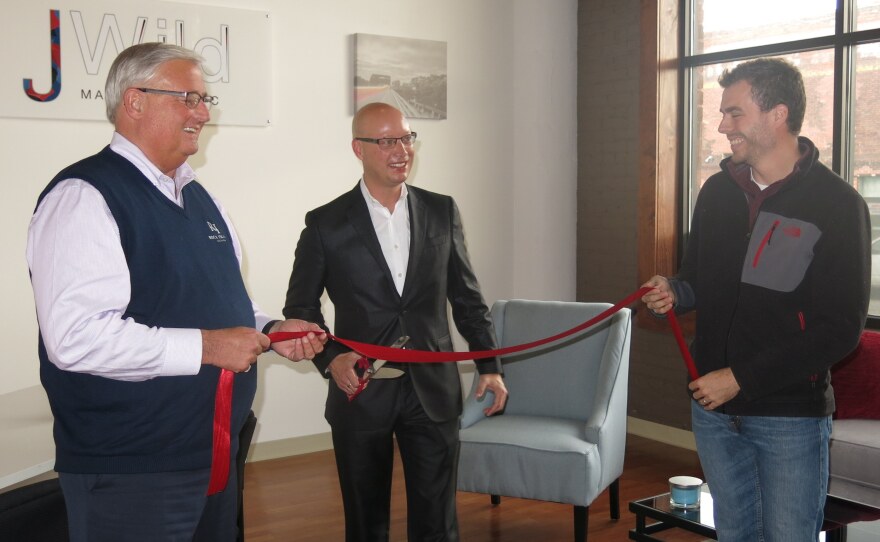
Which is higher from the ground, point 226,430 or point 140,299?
point 140,299

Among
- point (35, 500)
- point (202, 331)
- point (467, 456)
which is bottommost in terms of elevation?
point (467, 456)

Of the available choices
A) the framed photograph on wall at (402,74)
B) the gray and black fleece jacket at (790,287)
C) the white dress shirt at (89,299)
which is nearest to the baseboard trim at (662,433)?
the framed photograph on wall at (402,74)

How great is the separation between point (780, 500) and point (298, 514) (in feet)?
8.43

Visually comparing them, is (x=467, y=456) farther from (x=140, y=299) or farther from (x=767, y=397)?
(x=140, y=299)

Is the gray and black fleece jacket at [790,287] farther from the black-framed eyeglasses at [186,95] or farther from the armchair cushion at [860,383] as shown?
the armchair cushion at [860,383]

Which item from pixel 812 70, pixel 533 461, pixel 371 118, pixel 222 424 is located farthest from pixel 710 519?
pixel 812 70

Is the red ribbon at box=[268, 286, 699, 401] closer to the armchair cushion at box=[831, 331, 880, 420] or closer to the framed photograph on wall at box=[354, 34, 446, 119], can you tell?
the armchair cushion at box=[831, 331, 880, 420]

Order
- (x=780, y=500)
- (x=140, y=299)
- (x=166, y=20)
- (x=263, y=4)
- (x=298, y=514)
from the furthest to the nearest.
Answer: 1. (x=263, y=4)
2. (x=166, y=20)
3. (x=298, y=514)
4. (x=780, y=500)
5. (x=140, y=299)

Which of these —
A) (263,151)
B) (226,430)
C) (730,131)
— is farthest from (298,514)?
(730,131)

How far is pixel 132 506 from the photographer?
69.0 inches

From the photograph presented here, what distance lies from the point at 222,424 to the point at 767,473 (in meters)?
1.26

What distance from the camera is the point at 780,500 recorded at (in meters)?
2.10

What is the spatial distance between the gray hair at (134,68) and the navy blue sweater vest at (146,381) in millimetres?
141

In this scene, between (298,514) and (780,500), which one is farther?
(298,514)
